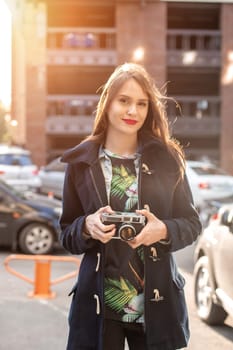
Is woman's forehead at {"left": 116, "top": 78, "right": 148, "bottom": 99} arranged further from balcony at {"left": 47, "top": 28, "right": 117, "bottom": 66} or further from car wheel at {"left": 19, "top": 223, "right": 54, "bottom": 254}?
balcony at {"left": 47, "top": 28, "right": 117, "bottom": 66}

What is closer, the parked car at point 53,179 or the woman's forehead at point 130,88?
the woman's forehead at point 130,88

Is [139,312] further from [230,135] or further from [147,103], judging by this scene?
[230,135]

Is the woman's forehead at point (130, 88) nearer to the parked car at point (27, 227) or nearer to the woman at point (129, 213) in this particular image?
the woman at point (129, 213)

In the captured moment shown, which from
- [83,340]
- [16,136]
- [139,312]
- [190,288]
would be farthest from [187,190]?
[16,136]

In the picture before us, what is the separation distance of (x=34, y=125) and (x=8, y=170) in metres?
12.0

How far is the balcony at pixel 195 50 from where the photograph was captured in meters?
31.1

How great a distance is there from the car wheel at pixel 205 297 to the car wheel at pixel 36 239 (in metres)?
4.19

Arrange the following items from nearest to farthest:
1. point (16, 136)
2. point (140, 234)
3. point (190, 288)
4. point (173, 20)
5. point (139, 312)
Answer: point (140, 234)
point (139, 312)
point (190, 288)
point (173, 20)
point (16, 136)

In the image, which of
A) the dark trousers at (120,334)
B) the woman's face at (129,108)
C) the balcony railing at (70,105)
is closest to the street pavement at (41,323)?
the dark trousers at (120,334)

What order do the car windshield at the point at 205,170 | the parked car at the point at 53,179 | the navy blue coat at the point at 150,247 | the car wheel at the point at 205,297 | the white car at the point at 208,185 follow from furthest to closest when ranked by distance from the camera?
the parked car at the point at 53,179
the car windshield at the point at 205,170
the white car at the point at 208,185
the car wheel at the point at 205,297
the navy blue coat at the point at 150,247

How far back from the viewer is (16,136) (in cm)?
3900

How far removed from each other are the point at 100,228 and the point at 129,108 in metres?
0.54

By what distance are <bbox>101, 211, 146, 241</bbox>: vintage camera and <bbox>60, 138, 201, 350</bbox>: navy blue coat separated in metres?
0.16

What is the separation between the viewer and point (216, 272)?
5426mm
